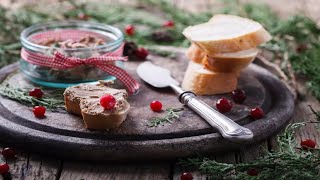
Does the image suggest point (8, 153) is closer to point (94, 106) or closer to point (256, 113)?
point (94, 106)

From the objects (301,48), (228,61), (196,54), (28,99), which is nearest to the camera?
(28,99)

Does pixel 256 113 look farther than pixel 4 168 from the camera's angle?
Yes

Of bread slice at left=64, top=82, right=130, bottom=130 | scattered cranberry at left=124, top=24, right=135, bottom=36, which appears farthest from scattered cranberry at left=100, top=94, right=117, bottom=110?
scattered cranberry at left=124, top=24, right=135, bottom=36

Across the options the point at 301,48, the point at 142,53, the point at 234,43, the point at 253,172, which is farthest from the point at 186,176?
the point at 301,48

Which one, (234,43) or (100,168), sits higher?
(234,43)

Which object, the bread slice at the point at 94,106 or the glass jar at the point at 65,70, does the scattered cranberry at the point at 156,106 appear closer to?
the bread slice at the point at 94,106

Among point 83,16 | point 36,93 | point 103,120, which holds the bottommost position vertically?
point 83,16

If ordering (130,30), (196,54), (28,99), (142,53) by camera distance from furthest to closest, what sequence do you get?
(130,30) < (142,53) < (196,54) < (28,99)

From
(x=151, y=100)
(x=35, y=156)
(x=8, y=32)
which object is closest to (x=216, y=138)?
(x=151, y=100)
